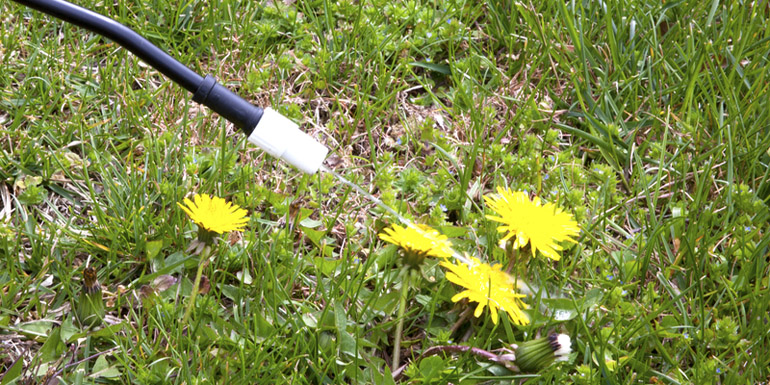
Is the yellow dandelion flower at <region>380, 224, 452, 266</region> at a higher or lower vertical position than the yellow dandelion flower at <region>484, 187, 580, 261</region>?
lower

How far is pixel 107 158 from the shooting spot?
2.27 meters

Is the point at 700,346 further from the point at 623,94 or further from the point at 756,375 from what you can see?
the point at 623,94

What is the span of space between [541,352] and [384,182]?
758 mm

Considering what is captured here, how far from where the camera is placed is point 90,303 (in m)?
1.84

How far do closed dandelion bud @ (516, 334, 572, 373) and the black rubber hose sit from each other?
82 cm

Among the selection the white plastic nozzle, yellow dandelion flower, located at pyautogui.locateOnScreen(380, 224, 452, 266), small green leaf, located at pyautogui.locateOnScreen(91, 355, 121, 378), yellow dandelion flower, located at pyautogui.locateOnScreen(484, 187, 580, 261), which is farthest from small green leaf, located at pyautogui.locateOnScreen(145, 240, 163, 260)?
yellow dandelion flower, located at pyautogui.locateOnScreen(484, 187, 580, 261)

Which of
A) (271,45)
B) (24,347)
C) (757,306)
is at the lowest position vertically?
(24,347)

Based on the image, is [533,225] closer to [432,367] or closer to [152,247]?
[432,367]

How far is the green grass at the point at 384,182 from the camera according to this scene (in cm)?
191

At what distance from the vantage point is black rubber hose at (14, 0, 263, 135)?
66.3 inches

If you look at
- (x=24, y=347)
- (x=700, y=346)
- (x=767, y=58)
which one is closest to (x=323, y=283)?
(x=24, y=347)

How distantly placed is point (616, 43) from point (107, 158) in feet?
5.55

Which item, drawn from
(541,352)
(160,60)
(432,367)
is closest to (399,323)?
(432,367)

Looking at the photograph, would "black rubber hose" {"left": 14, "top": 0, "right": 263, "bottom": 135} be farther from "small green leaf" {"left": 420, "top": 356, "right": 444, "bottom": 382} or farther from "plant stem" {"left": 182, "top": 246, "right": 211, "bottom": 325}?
"small green leaf" {"left": 420, "top": 356, "right": 444, "bottom": 382}
